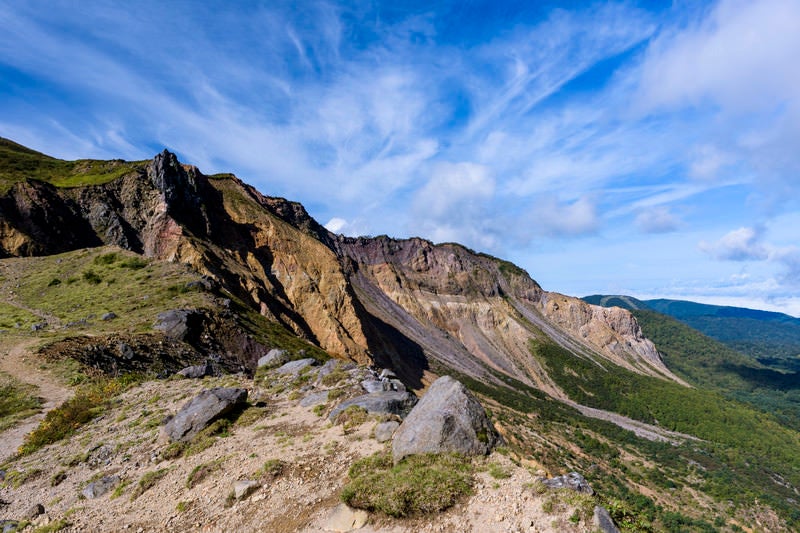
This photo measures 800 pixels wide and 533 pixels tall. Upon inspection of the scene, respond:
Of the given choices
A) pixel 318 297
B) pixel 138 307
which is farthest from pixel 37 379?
pixel 318 297

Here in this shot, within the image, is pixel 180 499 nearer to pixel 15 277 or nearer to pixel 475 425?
pixel 475 425

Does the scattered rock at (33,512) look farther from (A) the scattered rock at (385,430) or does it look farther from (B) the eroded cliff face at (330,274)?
(B) the eroded cliff face at (330,274)

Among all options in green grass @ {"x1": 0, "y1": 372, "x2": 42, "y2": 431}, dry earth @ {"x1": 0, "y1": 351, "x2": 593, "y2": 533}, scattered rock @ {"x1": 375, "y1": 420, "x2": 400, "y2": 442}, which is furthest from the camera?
green grass @ {"x1": 0, "y1": 372, "x2": 42, "y2": 431}

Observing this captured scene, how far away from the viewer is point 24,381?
20.8 meters

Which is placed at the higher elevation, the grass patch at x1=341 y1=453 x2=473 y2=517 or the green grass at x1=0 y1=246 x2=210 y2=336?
the green grass at x1=0 y1=246 x2=210 y2=336

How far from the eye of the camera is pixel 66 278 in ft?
130

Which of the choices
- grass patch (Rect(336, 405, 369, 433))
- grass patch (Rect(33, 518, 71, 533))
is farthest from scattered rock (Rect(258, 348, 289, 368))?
grass patch (Rect(33, 518, 71, 533))

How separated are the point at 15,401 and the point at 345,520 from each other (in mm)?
20503

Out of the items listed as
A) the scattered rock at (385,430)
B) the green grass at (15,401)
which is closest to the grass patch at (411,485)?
the scattered rock at (385,430)

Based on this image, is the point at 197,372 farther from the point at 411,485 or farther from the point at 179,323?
the point at 411,485

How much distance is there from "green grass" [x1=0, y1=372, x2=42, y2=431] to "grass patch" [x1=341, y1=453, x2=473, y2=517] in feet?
59.1

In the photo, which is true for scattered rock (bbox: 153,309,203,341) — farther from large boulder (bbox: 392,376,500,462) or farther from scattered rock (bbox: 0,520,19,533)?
large boulder (bbox: 392,376,500,462)

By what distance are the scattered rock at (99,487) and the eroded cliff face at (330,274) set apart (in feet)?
142

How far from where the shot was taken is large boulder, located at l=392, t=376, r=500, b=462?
11.1 meters
